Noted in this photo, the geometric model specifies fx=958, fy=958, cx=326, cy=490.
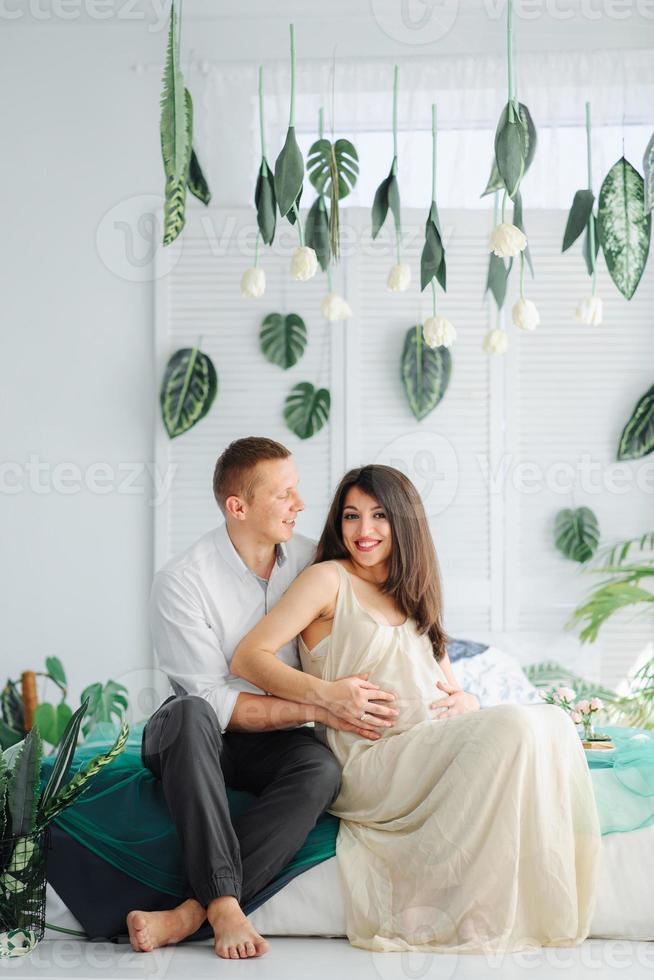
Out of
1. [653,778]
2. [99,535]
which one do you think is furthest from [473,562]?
[653,778]

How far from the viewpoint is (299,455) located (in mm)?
3469

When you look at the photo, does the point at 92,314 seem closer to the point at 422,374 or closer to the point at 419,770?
the point at 422,374

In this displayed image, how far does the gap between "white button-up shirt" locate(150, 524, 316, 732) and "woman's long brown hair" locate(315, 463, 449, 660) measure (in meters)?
0.23

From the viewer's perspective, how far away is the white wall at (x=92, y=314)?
11.4 feet

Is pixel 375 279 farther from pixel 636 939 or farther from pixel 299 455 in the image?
pixel 636 939

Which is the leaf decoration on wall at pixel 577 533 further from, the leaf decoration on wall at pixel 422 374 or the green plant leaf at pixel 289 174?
the green plant leaf at pixel 289 174

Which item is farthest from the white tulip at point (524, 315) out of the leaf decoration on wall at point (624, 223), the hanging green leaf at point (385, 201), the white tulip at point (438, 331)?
the hanging green leaf at point (385, 201)

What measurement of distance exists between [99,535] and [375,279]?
1.37m

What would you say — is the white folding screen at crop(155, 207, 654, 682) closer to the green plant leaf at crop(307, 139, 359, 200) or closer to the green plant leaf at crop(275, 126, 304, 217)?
the green plant leaf at crop(307, 139, 359, 200)

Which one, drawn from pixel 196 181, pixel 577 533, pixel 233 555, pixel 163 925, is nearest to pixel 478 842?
pixel 163 925

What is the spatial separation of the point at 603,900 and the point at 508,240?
1.41m

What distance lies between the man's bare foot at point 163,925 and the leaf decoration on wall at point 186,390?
2.04 meters

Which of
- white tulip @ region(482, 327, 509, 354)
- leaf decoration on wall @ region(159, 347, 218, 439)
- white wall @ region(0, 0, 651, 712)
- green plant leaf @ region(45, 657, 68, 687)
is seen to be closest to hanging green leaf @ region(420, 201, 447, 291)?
white tulip @ region(482, 327, 509, 354)

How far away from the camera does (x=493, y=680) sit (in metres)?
2.77
